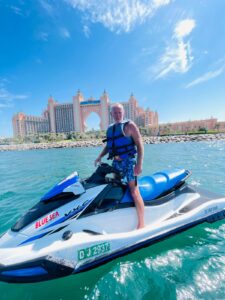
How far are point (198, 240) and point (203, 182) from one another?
3.48m

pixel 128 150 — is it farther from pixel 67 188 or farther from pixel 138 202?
pixel 67 188

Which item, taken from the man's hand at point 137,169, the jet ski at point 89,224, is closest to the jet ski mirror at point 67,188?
the jet ski at point 89,224

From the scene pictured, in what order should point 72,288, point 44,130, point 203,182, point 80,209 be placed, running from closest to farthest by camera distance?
point 72,288 → point 80,209 → point 203,182 → point 44,130

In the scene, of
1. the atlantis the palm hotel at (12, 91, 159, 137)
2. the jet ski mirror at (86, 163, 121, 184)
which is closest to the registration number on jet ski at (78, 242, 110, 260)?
the jet ski mirror at (86, 163, 121, 184)

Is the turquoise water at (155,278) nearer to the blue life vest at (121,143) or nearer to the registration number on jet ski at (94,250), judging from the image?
the registration number on jet ski at (94,250)

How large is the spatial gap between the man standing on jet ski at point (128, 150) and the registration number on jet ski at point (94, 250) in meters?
0.55

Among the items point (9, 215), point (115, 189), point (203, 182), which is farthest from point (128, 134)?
point (203, 182)

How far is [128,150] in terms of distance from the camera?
232 centimetres

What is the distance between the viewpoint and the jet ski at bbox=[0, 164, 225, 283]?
171 cm

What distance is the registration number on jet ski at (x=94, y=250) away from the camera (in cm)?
186

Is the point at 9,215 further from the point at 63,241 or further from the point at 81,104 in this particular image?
the point at 81,104

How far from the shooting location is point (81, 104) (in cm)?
11731

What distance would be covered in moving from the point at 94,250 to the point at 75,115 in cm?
11677

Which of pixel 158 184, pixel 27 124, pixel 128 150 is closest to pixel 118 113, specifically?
pixel 128 150
